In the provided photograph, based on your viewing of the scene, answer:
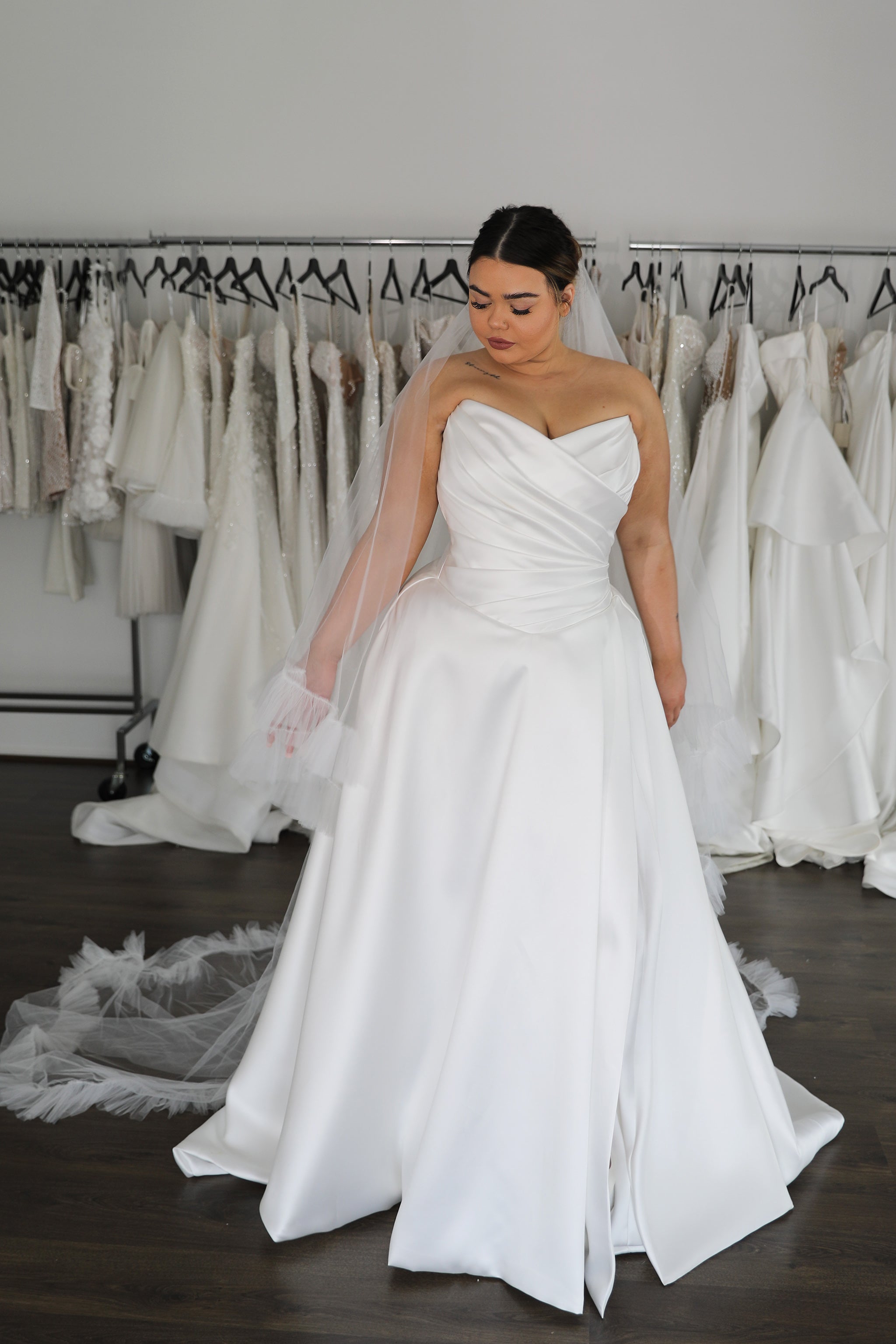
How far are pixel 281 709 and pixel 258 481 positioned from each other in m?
2.03

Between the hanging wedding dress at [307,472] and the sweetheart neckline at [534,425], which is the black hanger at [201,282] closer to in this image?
the hanging wedding dress at [307,472]

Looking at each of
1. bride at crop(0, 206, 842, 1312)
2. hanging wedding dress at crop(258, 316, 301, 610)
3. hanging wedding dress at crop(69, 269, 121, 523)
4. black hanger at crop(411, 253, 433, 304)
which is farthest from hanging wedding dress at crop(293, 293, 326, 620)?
bride at crop(0, 206, 842, 1312)

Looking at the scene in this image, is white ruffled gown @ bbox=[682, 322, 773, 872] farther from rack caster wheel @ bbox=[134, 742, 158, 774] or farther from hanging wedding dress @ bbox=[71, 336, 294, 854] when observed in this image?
Answer: rack caster wheel @ bbox=[134, 742, 158, 774]

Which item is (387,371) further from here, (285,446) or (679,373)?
(679,373)

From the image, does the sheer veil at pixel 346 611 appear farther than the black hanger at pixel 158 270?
No

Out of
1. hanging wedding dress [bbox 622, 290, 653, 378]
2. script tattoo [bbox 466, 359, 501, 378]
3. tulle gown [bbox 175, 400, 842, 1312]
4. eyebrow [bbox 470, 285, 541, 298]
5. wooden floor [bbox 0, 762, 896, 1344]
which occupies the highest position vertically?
eyebrow [bbox 470, 285, 541, 298]

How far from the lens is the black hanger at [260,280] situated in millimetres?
3766

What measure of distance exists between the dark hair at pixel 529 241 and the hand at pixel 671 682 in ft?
2.37

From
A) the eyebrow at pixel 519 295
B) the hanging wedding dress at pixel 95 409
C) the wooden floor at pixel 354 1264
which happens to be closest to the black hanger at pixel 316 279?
the hanging wedding dress at pixel 95 409

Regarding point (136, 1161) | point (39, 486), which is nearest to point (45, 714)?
point (39, 486)

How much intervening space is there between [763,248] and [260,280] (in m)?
1.81

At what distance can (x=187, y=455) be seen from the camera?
3.72 m

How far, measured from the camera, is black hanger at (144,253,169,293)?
12.5 feet

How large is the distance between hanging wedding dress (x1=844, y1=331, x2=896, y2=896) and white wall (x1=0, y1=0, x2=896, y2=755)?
1.62 feet
